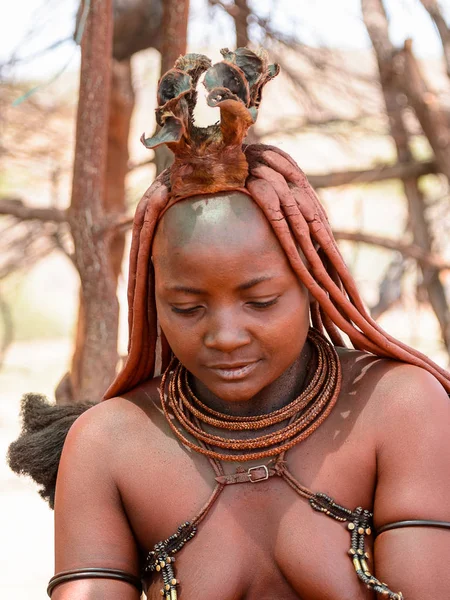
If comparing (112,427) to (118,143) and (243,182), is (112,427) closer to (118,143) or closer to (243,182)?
(243,182)

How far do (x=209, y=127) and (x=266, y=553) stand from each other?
1013mm

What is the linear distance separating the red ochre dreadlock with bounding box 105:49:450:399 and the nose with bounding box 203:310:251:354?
0.66 feet

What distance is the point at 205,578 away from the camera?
2295mm

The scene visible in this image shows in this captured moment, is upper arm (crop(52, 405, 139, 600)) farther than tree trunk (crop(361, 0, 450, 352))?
No

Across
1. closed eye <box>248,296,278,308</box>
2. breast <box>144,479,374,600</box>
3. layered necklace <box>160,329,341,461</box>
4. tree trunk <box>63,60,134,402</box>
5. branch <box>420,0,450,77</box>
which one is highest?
branch <box>420,0,450,77</box>

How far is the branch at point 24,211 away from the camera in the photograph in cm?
471

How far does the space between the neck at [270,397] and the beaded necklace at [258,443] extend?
4cm

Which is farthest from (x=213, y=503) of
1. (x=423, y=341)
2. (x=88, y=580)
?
(x=423, y=341)

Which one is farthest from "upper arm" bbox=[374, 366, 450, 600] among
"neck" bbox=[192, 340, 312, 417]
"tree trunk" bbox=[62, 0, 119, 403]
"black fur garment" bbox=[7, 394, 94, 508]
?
"tree trunk" bbox=[62, 0, 119, 403]

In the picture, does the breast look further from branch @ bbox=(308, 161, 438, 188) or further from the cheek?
branch @ bbox=(308, 161, 438, 188)

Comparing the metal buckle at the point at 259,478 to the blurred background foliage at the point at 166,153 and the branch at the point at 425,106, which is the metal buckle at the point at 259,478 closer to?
the blurred background foliage at the point at 166,153

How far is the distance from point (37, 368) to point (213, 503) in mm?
10869

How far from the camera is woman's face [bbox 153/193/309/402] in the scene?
2193 millimetres

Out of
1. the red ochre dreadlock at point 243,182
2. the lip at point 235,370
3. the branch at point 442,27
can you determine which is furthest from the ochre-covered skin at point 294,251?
the branch at point 442,27
